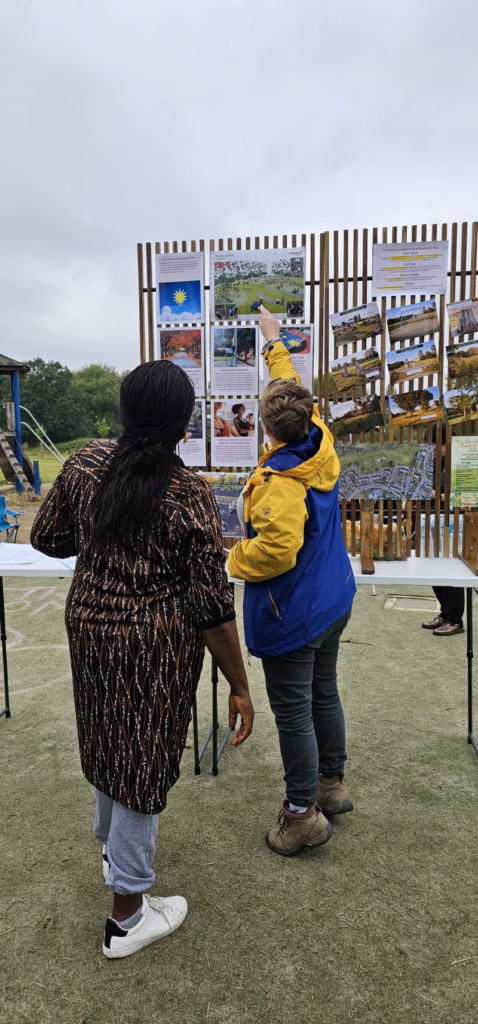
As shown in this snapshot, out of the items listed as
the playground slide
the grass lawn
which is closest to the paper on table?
the grass lawn

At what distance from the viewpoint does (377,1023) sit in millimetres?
1824

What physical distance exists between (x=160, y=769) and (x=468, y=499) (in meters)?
2.43

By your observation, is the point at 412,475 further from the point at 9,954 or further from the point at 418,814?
the point at 9,954

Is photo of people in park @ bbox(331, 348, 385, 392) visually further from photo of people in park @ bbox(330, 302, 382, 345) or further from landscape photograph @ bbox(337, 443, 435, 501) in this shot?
landscape photograph @ bbox(337, 443, 435, 501)

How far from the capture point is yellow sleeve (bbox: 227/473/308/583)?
86.7 inches

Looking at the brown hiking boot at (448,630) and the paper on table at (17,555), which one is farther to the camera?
the brown hiking boot at (448,630)

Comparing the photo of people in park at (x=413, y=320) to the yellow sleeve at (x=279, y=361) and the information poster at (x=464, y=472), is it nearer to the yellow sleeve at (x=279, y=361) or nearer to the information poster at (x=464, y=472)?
the information poster at (x=464, y=472)

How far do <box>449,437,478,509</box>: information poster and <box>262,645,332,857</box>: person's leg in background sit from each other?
1680 mm

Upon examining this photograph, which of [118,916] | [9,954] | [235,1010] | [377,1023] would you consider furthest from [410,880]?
[9,954]

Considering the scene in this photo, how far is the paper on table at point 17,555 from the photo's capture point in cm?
360

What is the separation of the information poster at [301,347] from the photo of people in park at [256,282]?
112mm

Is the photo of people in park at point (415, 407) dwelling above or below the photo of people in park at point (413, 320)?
below

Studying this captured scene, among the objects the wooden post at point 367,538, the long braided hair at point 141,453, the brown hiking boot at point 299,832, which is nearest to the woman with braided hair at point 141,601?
the long braided hair at point 141,453

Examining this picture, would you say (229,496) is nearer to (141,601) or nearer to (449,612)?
(141,601)
